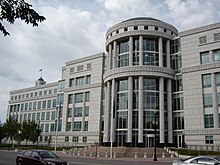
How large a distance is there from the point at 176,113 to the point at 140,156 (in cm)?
1569

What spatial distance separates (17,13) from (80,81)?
217 feet

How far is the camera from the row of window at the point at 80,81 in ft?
234

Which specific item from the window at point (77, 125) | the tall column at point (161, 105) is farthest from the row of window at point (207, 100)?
the window at point (77, 125)

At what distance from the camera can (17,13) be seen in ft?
24.2

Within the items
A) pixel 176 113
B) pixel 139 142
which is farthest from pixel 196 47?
pixel 139 142

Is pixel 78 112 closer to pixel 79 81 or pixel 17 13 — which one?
pixel 79 81

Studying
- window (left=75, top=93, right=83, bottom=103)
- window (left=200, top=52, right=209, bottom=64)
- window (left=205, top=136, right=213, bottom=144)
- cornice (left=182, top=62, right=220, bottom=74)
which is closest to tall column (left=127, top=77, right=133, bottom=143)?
cornice (left=182, top=62, right=220, bottom=74)

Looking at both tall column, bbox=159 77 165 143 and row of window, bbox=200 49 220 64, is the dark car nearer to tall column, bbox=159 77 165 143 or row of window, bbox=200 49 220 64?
tall column, bbox=159 77 165 143

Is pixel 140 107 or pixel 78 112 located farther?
pixel 78 112

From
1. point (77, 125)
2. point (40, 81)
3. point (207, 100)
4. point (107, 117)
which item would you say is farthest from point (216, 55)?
point (40, 81)

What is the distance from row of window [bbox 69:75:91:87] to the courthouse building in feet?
7.01

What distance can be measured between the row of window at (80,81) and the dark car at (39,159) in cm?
5154

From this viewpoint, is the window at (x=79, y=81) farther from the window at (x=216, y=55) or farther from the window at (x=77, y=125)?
the window at (x=216, y=55)

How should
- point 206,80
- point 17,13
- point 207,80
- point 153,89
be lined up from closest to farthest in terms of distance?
1. point 17,13
2. point 207,80
3. point 206,80
4. point 153,89
